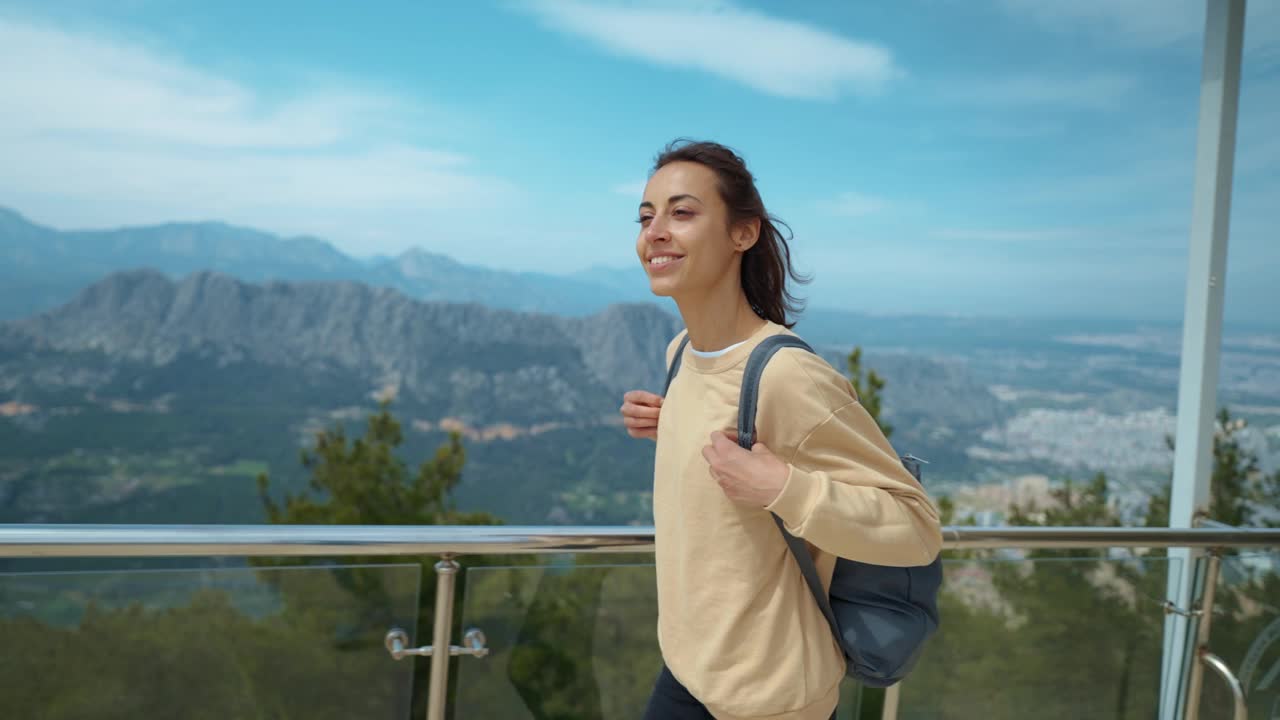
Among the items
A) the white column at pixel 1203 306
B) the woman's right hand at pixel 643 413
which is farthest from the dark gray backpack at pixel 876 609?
the white column at pixel 1203 306

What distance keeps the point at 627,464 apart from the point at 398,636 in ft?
→ 95.2

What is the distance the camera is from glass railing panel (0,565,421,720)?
1.75 metres

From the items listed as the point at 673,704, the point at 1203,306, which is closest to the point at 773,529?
the point at 673,704

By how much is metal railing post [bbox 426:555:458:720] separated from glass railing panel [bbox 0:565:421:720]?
0.17 ft

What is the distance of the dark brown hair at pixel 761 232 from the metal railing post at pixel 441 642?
39.1 inches

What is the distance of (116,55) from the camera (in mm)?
48062

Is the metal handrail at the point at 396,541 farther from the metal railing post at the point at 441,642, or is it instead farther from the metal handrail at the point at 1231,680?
the metal handrail at the point at 1231,680

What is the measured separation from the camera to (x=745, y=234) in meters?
1.19

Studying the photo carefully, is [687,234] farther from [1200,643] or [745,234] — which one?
[1200,643]

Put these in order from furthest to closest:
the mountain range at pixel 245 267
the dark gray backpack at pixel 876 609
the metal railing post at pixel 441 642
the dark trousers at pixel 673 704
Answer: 1. the mountain range at pixel 245 267
2. the metal railing post at pixel 441 642
3. the dark trousers at pixel 673 704
4. the dark gray backpack at pixel 876 609

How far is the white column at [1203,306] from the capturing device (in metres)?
2.52

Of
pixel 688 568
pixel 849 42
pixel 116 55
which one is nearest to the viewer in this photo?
pixel 688 568

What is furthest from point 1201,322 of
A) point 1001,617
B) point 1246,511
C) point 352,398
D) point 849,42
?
point 849,42

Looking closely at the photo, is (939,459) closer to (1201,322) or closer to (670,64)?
(1201,322)
